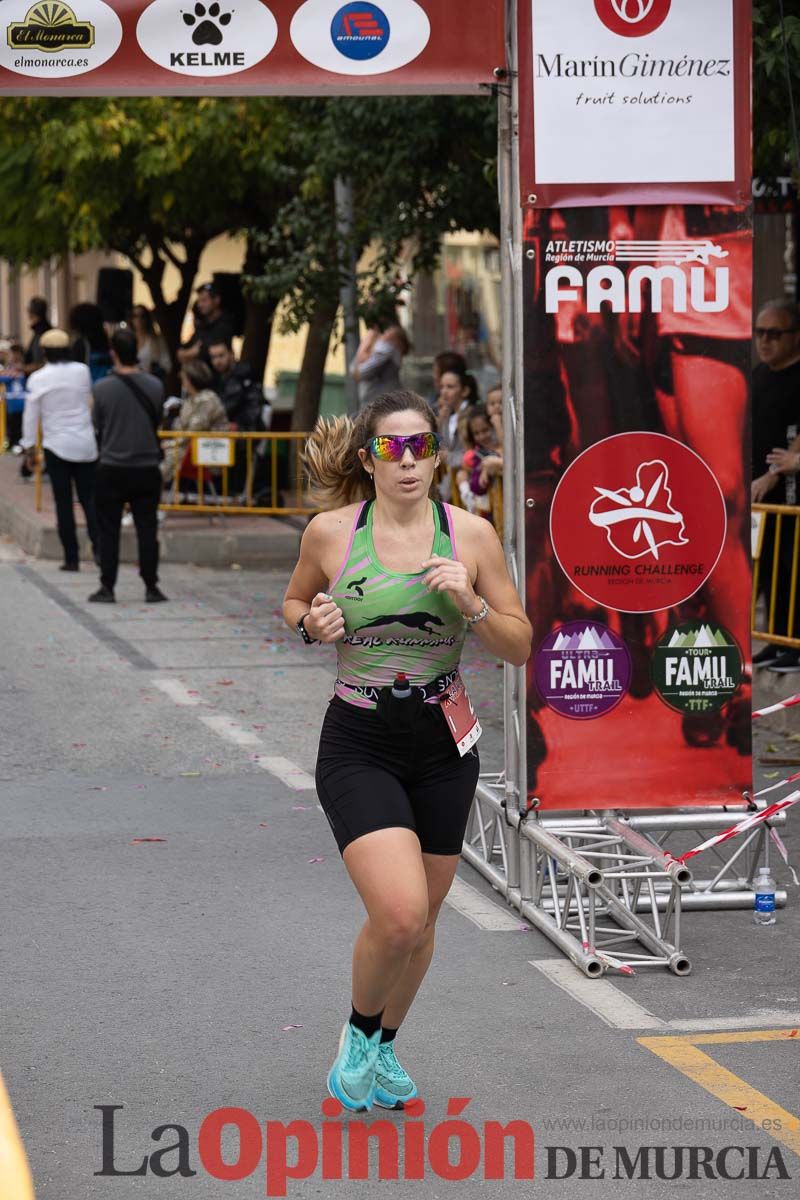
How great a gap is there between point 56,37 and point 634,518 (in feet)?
8.72

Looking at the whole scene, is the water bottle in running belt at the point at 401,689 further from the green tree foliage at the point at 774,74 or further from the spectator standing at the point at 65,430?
the spectator standing at the point at 65,430

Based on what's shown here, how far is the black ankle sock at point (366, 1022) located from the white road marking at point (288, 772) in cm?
401

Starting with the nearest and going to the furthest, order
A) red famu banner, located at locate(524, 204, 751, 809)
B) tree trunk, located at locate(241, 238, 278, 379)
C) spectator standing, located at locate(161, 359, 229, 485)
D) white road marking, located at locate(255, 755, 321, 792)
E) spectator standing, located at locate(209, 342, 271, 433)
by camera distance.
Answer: red famu banner, located at locate(524, 204, 751, 809), white road marking, located at locate(255, 755, 321, 792), spectator standing, located at locate(161, 359, 229, 485), spectator standing, located at locate(209, 342, 271, 433), tree trunk, located at locate(241, 238, 278, 379)

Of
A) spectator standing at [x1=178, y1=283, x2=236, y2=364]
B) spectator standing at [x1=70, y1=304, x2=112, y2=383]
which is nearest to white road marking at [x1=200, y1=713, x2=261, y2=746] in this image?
spectator standing at [x1=178, y1=283, x2=236, y2=364]

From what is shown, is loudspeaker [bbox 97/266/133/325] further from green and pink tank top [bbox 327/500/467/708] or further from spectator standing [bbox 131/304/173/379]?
green and pink tank top [bbox 327/500/467/708]

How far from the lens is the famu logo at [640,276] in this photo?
6.81m

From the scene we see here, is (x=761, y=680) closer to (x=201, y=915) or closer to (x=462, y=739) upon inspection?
(x=201, y=915)

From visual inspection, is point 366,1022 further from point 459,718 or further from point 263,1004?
point 263,1004

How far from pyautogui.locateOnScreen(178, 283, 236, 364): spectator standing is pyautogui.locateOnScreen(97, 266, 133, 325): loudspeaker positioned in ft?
26.4

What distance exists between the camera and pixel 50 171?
2406 centimetres

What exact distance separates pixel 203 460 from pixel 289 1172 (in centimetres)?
1394

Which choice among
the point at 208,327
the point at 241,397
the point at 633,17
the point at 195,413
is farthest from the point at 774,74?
the point at 208,327

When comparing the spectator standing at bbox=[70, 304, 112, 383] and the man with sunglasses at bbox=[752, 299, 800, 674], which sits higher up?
the spectator standing at bbox=[70, 304, 112, 383]

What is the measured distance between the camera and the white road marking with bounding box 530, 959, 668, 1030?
588cm
